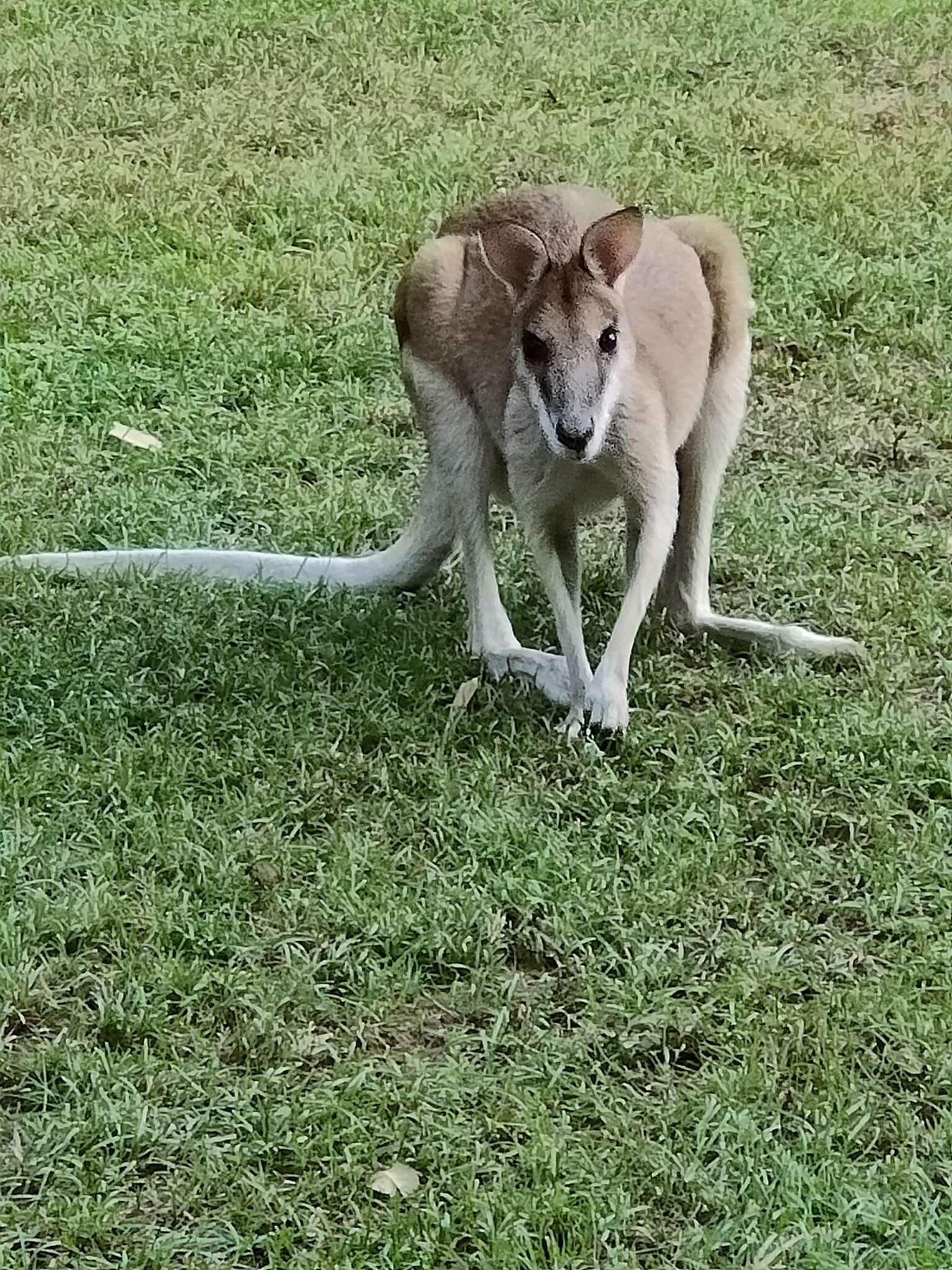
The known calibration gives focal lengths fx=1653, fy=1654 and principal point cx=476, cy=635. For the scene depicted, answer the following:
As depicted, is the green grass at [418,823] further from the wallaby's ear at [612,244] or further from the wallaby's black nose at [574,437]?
the wallaby's ear at [612,244]

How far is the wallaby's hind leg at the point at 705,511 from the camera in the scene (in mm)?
3340

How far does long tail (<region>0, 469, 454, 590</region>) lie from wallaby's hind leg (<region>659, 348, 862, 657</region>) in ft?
1.67

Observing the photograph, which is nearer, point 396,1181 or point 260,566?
point 396,1181

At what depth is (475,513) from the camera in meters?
3.26

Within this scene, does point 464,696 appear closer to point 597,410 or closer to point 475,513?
point 475,513

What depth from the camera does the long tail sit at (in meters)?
3.54

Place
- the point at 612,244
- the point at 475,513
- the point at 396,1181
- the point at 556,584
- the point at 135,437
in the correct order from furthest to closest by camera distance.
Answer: the point at 135,437 < the point at 475,513 < the point at 556,584 < the point at 612,244 < the point at 396,1181

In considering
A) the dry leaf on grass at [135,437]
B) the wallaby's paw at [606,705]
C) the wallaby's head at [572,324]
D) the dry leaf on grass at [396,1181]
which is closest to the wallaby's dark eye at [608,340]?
the wallaby's head at [572,324]

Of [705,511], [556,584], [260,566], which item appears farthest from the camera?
[260,566]

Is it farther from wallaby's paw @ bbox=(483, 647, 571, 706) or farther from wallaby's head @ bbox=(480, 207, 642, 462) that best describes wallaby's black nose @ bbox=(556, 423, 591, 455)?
wallaby's paw @ bbox=(483, 647, 571, 706)

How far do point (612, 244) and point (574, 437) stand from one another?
0.37 meters

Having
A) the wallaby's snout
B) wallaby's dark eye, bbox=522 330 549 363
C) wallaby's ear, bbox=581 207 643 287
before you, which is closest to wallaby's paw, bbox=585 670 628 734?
the wallaby's snout

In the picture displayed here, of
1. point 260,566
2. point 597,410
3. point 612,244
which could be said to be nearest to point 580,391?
point 597,410

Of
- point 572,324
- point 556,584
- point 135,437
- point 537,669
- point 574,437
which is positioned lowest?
point 135,437
